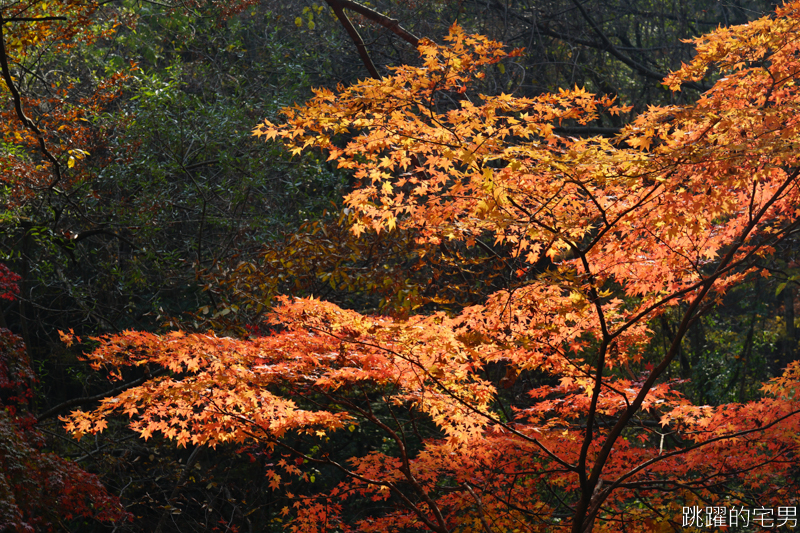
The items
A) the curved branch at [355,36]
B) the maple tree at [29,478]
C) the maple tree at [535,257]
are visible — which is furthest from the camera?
the curved branch at [355,36]

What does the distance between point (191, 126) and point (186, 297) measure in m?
2.52

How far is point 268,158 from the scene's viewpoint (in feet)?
29.9

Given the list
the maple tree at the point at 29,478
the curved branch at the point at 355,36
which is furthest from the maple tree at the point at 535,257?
the curved branch at the point at 355,36

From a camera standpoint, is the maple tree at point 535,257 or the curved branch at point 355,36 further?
the curved branch at point 355,36

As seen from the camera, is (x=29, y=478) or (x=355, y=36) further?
(x=355, y=36)

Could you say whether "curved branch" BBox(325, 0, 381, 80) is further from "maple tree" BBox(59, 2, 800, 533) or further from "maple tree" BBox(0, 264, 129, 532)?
"maple tree" BBox(0, 264, 129, 532)

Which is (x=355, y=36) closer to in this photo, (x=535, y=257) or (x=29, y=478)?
(x=535, y=257)

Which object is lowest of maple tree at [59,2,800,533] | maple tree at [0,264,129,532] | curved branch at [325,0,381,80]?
maple tree at [0,264,129,532]

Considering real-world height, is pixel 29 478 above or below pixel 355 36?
below

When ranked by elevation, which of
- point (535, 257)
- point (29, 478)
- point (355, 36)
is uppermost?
point (355, 36)

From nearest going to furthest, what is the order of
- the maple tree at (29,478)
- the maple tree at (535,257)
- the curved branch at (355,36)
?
the maple tree at (535,257)
the maple tree at (29,478)
the curved branch at (355,36)

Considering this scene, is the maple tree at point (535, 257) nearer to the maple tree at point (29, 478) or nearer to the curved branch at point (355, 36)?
the maple tree at point (29, 478)

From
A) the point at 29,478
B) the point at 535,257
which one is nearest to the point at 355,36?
the point at 535,257

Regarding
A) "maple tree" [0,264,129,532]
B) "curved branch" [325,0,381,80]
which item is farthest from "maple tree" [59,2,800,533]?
"curved branch" [325,0,381,80]
